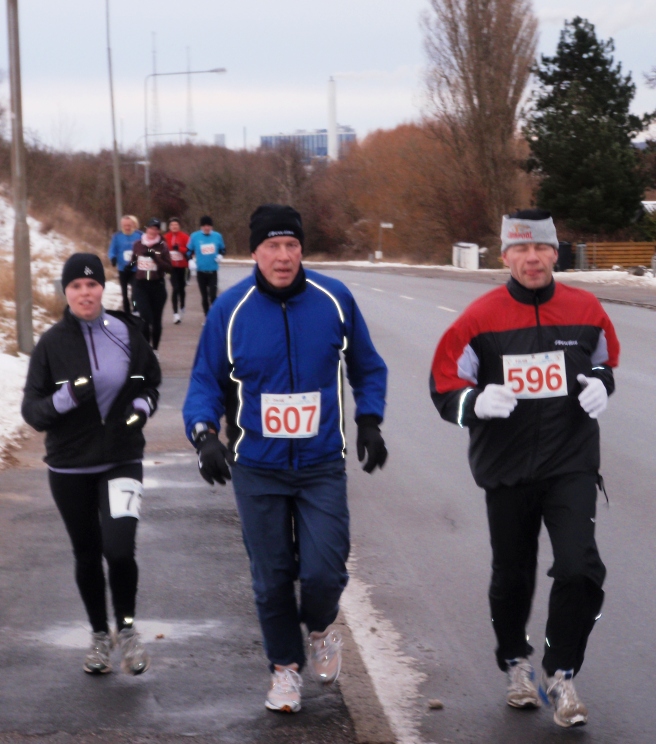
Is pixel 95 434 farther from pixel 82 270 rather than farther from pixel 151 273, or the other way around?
pixel 151 273

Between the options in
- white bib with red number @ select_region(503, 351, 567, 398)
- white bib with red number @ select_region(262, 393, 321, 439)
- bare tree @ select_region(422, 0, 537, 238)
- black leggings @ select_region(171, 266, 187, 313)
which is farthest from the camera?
bare tree @ select_region(422, 0, 537, 238)

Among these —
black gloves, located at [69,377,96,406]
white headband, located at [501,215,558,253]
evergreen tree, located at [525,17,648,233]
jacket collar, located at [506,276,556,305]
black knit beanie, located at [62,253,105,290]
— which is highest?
evergreen tree, located at [525,17,648,233]

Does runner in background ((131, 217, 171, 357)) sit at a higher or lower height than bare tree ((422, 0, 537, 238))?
lower

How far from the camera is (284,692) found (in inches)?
179

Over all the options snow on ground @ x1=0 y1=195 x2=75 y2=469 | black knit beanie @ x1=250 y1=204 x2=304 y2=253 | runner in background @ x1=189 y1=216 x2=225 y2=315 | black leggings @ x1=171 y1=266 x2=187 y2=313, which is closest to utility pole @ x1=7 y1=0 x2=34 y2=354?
snow on ground @ x1=0 y1=195 x2=75 y2=469

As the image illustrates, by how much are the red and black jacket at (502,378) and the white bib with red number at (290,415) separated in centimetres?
46

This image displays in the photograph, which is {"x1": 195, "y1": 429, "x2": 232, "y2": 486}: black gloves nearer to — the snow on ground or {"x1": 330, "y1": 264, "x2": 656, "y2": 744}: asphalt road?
{"x1": 330, "y1": 264, "x2": 656, "y2": 744}: asphalt road

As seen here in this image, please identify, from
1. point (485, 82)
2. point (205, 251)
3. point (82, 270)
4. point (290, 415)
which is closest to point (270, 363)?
point (290, 415)

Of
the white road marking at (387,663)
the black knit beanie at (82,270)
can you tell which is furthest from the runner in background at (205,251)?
the black knit beanie at (82,270)

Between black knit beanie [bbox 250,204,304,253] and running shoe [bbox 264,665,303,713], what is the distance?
1.54 meters

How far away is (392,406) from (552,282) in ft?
27.3

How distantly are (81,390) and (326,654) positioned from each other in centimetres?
138

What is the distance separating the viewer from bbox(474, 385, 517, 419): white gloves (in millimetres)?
4320

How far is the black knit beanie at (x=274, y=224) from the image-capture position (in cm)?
459
